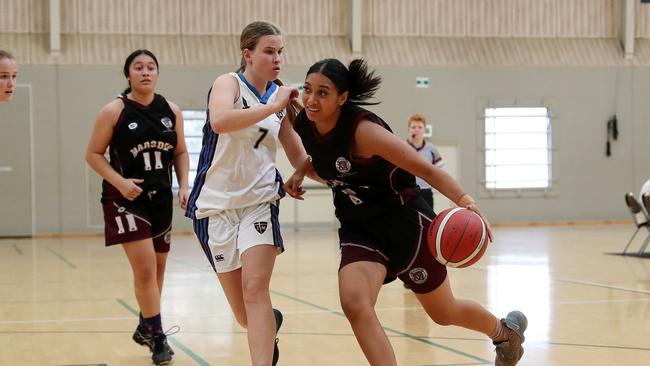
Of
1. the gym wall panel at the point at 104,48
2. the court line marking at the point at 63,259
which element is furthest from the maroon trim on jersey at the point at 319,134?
the gym wall panel at the point at 104,48

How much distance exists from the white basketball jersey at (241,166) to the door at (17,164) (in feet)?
48.1

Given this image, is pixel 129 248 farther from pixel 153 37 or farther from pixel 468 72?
pixel 468 72

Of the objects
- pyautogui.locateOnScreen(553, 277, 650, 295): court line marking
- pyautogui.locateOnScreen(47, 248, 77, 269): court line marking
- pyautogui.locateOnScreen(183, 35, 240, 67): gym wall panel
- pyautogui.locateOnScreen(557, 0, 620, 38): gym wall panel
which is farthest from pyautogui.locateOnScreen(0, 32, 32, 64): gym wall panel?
pyautogui.locateOnScreen(553, 277, 650, 295): court line marking

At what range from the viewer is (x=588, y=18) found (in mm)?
20766

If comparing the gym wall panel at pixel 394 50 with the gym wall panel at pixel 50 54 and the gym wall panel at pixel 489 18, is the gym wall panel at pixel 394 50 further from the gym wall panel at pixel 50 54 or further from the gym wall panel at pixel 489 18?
the gym wall panel at pixel 50 54

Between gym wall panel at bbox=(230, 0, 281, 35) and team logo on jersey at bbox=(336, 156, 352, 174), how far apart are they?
607 inches

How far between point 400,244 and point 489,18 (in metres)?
16.9

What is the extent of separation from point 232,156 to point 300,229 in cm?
1522

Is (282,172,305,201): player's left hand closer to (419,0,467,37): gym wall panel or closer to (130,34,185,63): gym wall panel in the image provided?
(130,34,185,63): gym wall panel

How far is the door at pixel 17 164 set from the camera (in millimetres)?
17875

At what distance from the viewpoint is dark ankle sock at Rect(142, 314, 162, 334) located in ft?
17.9

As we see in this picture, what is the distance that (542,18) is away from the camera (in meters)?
20.5

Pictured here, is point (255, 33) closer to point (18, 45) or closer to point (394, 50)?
point (18, 45)

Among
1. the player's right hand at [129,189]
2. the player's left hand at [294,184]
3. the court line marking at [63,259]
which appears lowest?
the court line marking at [63,259]
